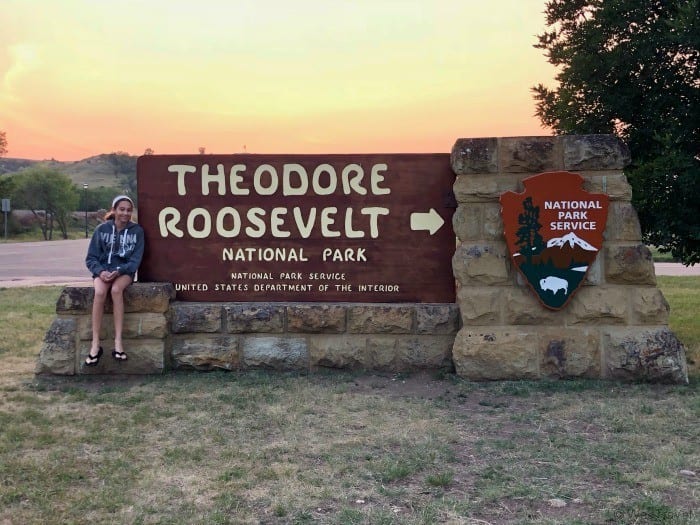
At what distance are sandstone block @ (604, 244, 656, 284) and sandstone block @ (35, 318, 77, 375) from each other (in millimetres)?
4641

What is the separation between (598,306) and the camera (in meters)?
5.37

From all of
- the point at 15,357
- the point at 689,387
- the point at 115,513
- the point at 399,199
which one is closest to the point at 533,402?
Answer: the point at 689,387

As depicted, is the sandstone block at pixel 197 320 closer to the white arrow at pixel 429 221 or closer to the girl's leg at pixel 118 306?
the girl's leg at pixel 118 306

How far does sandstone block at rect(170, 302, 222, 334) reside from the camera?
5793 mm

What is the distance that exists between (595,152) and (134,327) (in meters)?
4.24

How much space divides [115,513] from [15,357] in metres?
4.09

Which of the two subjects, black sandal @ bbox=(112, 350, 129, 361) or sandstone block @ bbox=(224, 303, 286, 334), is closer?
black sandal @ bbox=(112, 350, 129, 361)

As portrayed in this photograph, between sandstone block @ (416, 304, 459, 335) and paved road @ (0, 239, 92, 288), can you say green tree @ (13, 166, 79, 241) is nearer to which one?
paved road @ (0, 239, 92, 288)

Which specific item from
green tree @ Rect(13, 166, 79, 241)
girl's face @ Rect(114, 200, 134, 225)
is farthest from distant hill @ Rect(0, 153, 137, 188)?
girl's face @ Rect(114, 200, 134, 225)

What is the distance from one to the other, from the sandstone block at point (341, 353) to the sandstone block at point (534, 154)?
6.63 feet

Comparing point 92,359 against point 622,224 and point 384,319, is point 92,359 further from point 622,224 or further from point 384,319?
point 622,224

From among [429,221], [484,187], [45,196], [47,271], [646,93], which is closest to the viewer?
[484,187]

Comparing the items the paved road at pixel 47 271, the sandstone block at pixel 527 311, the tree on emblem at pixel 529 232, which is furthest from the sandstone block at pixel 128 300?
the paved road at pixel 47 271

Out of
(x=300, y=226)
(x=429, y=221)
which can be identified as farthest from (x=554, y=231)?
(x=300, y=226)
